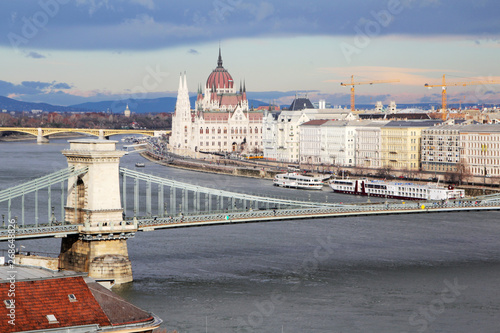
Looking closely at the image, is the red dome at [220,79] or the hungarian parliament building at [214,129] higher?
the red dome at [220,79]

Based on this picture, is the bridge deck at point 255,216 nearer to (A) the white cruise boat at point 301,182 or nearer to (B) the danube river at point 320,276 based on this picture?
(B) the danube river at point 320,276

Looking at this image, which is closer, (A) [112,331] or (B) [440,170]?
(A) [112,331]

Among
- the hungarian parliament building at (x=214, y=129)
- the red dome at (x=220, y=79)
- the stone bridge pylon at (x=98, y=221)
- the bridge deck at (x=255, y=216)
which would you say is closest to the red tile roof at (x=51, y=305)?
the bridge deck at (x=255, y=216)

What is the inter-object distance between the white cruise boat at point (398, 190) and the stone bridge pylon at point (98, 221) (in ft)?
82.0

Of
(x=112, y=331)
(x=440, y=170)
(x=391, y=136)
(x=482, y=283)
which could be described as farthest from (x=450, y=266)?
(x=391, y=136)

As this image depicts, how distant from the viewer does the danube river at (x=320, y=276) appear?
2025cm

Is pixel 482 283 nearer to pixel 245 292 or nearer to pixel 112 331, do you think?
pixel 245 292

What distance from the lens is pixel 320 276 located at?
2461cm

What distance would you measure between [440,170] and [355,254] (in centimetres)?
3367

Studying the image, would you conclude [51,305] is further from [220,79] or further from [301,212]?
[220,79]

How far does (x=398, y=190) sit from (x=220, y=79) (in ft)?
214

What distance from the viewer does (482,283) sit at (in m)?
24.5

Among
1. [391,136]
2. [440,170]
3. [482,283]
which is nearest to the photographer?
[482,283]

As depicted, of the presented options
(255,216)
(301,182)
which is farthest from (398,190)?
(255,216)
